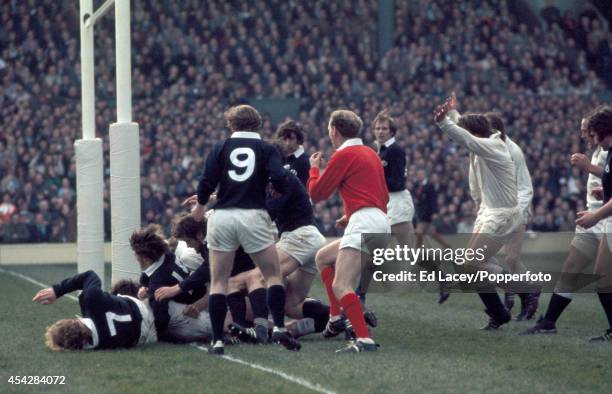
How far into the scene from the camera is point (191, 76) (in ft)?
89.5

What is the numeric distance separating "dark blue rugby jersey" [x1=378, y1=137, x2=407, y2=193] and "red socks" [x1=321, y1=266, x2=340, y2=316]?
2875mm

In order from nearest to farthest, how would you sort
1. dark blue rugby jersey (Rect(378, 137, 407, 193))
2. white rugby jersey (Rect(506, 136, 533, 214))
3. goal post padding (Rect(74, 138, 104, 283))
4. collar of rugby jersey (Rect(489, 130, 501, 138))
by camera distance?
1. collar of rugby jersey (Rect(489, 130, 501, 138))
2. white rugby jersey (Rect(506, 136, 533, 214))
3. dark blue rugby jersey (Rect(378, 137, 407, 193))
4. goal post padding (Rect(74, 138, 104, 283))

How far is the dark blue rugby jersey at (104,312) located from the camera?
27.5 feet

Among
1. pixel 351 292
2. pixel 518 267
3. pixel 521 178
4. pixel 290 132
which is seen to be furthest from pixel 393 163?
pixel 351 292

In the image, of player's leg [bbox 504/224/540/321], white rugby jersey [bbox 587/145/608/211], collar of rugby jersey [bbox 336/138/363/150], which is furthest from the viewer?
player's leg [bbox 504/224/540/321]

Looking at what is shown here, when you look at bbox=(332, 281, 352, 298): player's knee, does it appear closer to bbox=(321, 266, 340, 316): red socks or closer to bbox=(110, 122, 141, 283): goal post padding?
bbox=(321, 266, 340, 316): red socks

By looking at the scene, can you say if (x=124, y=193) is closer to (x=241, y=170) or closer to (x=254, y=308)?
(x=254, y=308)

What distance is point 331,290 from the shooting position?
9.16m

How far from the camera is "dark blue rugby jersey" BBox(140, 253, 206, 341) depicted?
886cm

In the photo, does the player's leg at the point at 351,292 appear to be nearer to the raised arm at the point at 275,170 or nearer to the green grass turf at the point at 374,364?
the green grass turf at the point at 374,364

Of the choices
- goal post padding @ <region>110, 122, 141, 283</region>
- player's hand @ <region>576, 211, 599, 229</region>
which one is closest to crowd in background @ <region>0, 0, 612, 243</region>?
goal post padding @ <region>110, 122, 141, 283</region>

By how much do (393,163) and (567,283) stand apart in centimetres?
316

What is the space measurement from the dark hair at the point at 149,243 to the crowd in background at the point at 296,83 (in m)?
13.3

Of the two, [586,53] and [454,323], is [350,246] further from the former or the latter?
[586,53]
